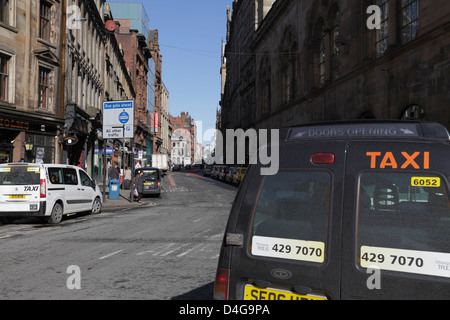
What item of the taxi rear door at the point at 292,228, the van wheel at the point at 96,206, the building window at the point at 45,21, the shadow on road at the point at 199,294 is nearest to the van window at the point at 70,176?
the van wheel at the point at 96,206

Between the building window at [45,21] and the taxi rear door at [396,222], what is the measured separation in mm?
23673

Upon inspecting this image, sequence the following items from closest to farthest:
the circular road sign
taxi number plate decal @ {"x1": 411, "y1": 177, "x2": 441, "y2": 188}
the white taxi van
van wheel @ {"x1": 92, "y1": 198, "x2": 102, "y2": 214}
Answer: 1. taxi number plate decal @ {"x1": 411, "y1": 177, "x2": 441, "y2": 188}
2. the white taxi van
3. van wheel @ {"x1": 92, "y1": 198, "x2": 102, "y2": 214}
4. the circular road sign

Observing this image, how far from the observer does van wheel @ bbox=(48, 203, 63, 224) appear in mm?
12781

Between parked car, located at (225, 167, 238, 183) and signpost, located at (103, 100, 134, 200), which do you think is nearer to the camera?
signpost, located at (103, 100, 134, 200)

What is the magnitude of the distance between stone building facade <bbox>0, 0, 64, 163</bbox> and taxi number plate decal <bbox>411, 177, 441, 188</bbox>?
20.2m

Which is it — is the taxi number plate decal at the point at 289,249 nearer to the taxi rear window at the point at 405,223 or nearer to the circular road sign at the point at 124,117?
the taxi rear window at the point at 405,223

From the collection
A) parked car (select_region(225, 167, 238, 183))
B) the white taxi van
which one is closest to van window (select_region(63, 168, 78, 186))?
the white taxi van

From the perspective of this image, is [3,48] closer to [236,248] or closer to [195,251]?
[195,251]

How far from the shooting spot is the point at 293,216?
279cm

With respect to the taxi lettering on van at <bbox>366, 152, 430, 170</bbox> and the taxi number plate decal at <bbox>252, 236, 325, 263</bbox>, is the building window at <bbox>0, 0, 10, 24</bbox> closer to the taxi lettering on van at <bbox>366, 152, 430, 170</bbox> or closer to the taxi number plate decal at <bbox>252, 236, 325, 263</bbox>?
the taxi number plate decal at <bbox>252, 236, 325, 263</bbox>

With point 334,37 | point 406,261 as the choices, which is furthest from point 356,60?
point 406,261

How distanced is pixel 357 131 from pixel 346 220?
0.64 meters
